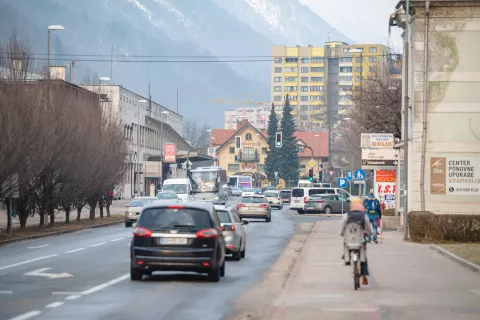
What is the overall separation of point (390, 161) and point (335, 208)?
2717cm

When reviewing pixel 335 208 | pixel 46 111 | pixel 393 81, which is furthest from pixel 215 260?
pixel 335 208

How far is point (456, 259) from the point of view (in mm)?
27594

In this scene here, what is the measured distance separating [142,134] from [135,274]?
101260 mm

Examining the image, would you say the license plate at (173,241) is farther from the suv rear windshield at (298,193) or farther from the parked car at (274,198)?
the parked car at (274,198)

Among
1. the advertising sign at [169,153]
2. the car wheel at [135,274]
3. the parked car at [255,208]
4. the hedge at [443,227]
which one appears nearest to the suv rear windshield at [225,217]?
the car wheel at [135,274]

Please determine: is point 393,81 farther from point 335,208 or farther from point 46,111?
point 46,111

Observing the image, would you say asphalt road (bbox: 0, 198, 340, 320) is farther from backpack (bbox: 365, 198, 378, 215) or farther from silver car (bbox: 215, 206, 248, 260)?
backpack (bbox: 365, 198, 378, 215)

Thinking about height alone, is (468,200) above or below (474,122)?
below

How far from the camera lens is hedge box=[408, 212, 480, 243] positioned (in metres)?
34.8

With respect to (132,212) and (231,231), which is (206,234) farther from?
(132,212)

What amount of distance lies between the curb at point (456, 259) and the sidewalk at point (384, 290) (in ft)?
0.59

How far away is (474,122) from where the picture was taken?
39750 mm

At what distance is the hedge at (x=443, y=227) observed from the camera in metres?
34.8

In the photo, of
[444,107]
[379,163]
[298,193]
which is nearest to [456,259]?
[444,107]
